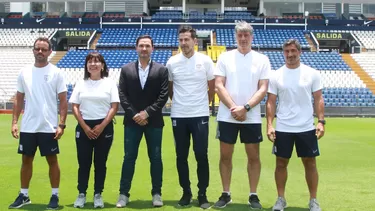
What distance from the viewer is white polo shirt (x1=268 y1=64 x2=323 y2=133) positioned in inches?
209

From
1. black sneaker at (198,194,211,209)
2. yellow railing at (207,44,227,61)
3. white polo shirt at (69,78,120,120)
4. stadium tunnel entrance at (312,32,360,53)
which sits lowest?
black sneaker at (198,194,211,209)

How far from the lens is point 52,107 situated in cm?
549

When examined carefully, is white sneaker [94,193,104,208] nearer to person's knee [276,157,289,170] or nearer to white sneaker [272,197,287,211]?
white sneaker [272,197,287,211]

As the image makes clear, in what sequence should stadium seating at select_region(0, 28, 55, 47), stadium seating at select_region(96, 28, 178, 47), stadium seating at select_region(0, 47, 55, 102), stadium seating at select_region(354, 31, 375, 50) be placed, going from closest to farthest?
1. stadium seating at select_region(0, 47, 55, 102)
2. stadium seating at select_region(96, 28, 178, 47)
3. stadium seating at select_region(354, 31, 375, 50)
4. stadium seating at select_region(0, 28, 55, 47)

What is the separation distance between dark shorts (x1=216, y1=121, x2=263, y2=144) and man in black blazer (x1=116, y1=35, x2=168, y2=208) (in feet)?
2.61

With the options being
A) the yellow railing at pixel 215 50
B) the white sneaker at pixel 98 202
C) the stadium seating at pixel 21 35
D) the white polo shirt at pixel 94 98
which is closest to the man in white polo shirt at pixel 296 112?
the white polo shirt at pixel 94 98

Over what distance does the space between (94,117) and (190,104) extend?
1.17 metres

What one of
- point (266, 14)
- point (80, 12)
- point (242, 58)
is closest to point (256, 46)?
point (266, 14)

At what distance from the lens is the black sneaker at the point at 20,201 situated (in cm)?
538

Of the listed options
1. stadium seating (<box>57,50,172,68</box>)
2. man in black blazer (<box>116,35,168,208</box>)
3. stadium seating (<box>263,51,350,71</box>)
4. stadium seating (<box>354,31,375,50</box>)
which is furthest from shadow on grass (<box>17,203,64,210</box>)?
stadium seating (<box>354,31,375,50</box>)

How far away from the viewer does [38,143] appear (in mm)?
5434

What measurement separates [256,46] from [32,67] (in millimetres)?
30309

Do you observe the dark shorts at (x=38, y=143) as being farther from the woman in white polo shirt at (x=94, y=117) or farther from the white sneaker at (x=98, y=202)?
the white sneaker at (x=98, y=202)

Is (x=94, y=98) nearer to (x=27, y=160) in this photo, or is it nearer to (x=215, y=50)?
(x=27, y=160)
